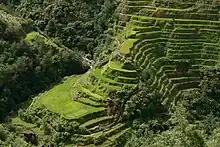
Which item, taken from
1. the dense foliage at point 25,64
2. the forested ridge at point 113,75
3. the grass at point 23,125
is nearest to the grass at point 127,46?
the forested ridge at point 113,75

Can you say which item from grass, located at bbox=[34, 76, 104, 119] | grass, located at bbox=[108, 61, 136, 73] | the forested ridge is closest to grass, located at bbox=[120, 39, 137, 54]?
the forested ridge

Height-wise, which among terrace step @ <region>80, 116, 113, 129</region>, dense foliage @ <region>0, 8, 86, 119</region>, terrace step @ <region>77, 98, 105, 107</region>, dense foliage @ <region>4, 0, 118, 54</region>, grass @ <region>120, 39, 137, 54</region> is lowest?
terrace step @ <region>80, 116, 113, 129</region>

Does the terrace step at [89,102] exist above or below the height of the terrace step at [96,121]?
above

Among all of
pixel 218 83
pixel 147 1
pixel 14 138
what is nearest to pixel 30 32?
pixel 147 1

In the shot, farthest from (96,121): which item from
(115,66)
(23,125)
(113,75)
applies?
(23,125)

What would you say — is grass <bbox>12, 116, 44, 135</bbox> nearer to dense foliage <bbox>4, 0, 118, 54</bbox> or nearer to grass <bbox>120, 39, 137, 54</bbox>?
grass <bbox>120, 39, 137, 54</bbox>

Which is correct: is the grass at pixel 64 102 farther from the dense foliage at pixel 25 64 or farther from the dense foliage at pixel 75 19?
→ the dense foliage at pixel 75 19
